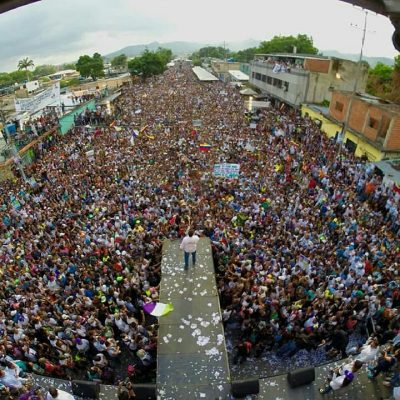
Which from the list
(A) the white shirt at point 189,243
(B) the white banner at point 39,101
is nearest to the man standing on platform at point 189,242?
(A) the white shirt at point 189,243

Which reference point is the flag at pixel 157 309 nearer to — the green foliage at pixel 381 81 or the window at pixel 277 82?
the window at pixel 277 82

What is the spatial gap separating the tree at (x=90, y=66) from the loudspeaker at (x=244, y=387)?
70.1 m

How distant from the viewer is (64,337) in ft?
23.9

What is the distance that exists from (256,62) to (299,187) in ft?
111

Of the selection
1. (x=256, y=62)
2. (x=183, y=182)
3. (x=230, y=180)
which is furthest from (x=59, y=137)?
(x=256, y=62)

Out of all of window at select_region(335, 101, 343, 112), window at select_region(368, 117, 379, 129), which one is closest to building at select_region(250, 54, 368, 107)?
window at select_region(335, 101, 343, 112)

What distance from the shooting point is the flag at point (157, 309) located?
24.4ft

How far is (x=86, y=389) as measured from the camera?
21.2 feet

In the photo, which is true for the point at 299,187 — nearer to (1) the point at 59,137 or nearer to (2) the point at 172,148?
(2) the point at 172,148

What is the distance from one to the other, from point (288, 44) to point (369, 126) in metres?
52.6

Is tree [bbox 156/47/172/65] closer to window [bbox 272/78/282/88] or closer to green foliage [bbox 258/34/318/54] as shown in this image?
green foliage [bbox 258/34/318/54]

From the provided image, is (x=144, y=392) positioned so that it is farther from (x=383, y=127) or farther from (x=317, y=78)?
(x=317, y=78)

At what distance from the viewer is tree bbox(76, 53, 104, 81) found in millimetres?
64062

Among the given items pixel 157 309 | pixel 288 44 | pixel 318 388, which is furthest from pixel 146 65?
pixel 318 388
